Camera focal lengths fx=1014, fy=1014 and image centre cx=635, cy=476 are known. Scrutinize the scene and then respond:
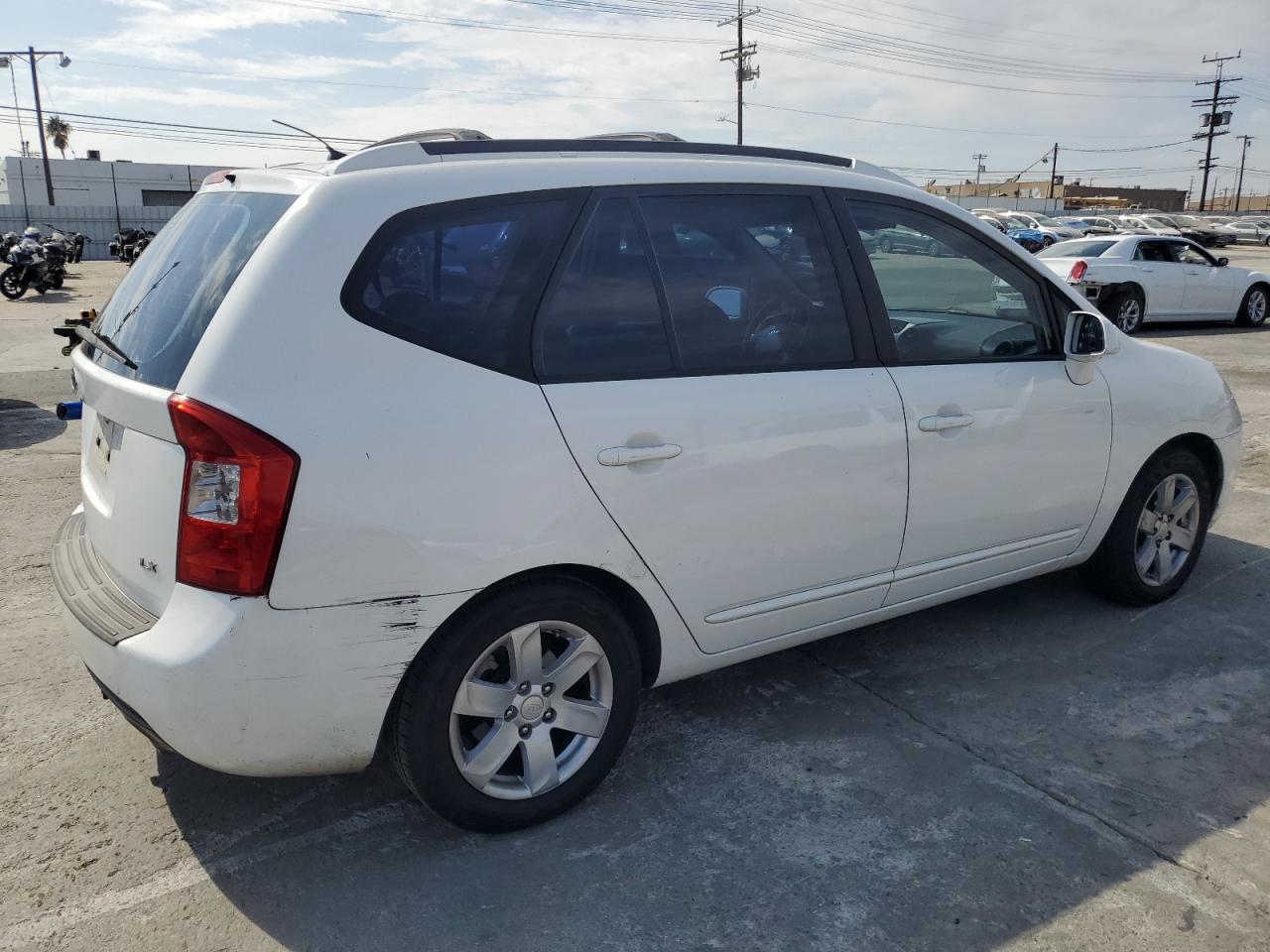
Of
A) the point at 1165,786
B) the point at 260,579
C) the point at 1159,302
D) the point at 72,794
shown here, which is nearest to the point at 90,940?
the point at 72,794

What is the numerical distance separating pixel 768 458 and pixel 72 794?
2.34m

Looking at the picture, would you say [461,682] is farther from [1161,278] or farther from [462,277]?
[1161,278]

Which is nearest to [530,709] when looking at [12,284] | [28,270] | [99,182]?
[28,270]

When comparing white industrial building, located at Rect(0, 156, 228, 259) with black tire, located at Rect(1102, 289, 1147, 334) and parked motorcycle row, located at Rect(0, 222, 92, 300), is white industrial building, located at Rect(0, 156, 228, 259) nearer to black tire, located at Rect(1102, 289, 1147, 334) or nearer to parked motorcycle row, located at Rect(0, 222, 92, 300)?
parked motorcycle row, located at Rect(0, 222, 92, 300)

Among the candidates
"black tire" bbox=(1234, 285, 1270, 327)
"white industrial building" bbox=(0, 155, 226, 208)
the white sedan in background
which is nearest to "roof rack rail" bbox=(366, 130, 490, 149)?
the white sedan in background

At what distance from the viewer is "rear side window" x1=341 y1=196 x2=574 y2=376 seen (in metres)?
2.55

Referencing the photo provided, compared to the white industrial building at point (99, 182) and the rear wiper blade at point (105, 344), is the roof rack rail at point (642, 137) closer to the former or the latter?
the rear wiper blade at point (105, 344)

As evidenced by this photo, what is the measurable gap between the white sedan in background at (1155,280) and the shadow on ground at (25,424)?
41.1 feet

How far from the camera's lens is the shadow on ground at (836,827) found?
8.32 ft

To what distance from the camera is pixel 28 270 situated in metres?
20.0

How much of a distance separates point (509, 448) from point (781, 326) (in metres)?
1.08

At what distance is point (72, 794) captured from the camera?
10.1ft

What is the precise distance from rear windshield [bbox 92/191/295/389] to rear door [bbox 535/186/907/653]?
806 mm

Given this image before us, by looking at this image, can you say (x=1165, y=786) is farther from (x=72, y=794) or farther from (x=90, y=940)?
(x=72, y=794)
